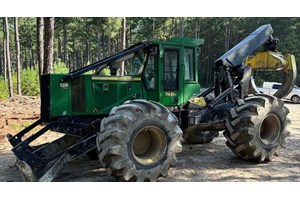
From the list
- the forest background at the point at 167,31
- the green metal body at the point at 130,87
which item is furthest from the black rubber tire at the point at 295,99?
the green metal body at the point at 130,87

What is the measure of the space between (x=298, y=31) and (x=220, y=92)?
38376 millimetres

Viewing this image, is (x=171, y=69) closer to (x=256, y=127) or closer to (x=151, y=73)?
(x=151, y=73)

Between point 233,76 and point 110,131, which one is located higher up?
point 233,76

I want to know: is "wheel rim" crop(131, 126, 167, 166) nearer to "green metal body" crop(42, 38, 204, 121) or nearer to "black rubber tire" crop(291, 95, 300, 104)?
"green metal body" crop(42, 38, 204, 121)

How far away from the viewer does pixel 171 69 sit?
24.4ft

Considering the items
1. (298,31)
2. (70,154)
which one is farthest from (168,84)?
(298,31)

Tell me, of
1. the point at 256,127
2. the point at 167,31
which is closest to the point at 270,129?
the point at 256,127

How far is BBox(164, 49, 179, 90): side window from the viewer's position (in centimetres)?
735

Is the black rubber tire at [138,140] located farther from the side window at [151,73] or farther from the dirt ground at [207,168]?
the side window at [151,73]

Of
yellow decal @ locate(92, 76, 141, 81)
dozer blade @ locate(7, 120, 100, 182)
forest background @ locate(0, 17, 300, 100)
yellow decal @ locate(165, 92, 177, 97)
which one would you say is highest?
forest background @ locate(0, 17, 300, 100)

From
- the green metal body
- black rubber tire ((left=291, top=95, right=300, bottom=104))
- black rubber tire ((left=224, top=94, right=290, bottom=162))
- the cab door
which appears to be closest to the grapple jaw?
black rubber tire ((left=224, top=94, right=290, bottom=162))

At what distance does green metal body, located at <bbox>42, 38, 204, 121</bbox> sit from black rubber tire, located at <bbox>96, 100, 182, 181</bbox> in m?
1.31

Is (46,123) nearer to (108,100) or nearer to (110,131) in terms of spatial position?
(108,100)

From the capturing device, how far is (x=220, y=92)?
878 centimetres
